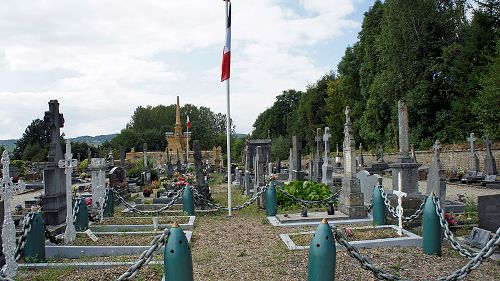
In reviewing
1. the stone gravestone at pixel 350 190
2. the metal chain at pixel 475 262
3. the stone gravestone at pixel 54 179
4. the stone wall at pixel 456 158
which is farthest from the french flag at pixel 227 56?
the stone wall at pixel 456 158

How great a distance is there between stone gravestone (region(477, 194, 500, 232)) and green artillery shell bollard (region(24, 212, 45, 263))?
803cm

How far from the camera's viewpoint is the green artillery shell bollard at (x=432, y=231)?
784 centimetres

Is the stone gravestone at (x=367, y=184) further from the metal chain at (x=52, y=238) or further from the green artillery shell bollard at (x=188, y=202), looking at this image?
the metal chain at (x=52, y=238)

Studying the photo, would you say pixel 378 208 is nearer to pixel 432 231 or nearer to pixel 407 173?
pixel 432 231

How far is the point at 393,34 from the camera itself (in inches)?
1412

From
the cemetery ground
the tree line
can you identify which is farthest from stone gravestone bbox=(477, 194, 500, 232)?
the tree line

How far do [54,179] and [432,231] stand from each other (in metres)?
8.96

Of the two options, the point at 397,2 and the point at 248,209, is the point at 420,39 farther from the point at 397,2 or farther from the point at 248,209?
the point at 248,209

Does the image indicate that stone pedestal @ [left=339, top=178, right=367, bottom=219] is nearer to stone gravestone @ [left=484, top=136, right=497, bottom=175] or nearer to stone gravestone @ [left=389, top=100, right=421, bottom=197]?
stone gravestone @ [left=389, top=100, right=421, bottom=197]

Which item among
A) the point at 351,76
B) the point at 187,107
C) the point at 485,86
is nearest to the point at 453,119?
the point at 485,86

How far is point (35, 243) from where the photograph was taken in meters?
7.55

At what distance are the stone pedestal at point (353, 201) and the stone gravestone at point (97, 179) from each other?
744 centimetres

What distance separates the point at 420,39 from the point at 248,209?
26.1m

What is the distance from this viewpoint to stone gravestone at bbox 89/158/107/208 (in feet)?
46.0
